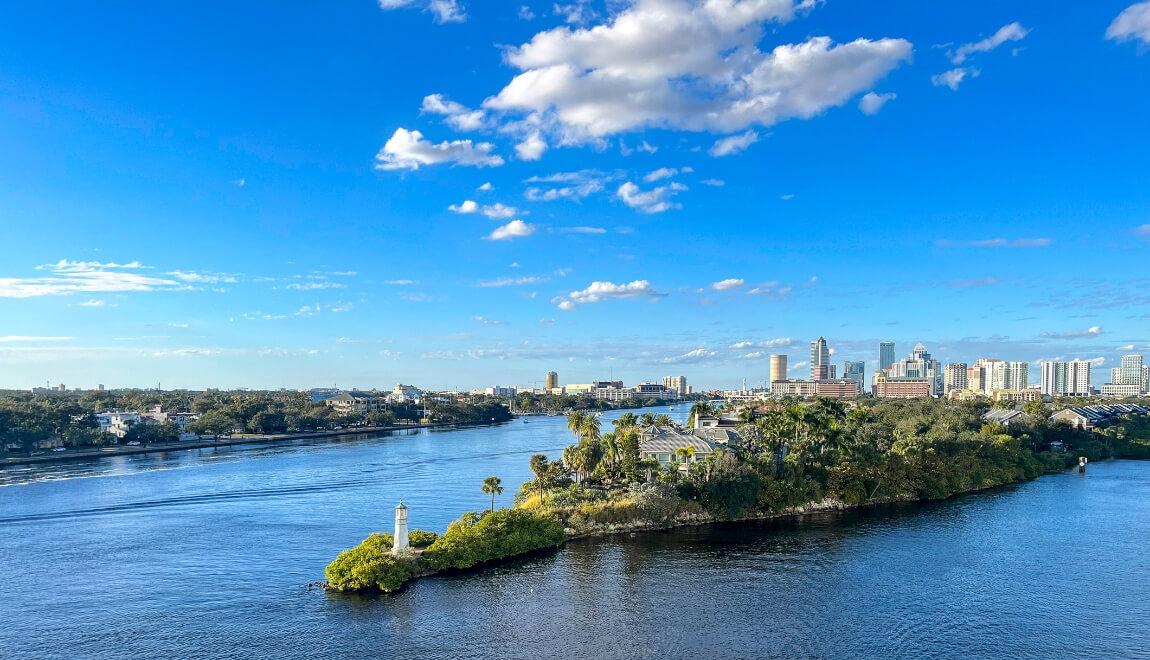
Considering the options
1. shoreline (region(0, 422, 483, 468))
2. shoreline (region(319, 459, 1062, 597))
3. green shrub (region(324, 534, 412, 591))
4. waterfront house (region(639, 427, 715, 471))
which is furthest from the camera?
shoreline (region(0, 422, 483, 468))

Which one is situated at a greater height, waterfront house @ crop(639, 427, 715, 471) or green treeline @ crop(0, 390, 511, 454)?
waterfront house @ crop(639, 427, 715, 471)

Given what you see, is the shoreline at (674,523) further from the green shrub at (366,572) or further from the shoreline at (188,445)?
the shoreline at (188,445)

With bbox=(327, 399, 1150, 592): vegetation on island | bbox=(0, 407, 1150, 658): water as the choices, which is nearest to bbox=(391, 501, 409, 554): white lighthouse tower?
bbox=(327, 399, 1150, 592): vegetation on island

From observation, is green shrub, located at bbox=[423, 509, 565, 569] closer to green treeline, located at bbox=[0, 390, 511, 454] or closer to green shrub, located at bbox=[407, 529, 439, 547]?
green shrub, located at bbox=[407, 529, 439, 547]

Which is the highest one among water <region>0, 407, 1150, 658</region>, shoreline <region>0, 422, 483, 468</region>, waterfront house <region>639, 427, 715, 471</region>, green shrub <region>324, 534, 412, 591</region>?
waterfront house <region>639, 427, 715, 471</region>

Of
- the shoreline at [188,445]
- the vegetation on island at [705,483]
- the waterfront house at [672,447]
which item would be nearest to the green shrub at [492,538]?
the vegetation on island at [705,483]

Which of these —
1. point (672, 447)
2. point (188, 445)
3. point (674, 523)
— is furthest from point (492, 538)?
point (188, 445)

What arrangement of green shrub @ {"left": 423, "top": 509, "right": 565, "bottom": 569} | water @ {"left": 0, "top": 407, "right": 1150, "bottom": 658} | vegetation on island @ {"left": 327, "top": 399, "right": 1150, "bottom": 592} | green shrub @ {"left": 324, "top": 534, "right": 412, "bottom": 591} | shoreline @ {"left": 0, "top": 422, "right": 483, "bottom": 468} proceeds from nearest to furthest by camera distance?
water @ {"left": 0, "top": 407, "right": 1150, "bottom": 658} → green shrub @ {"left": 324, "top": 534, "right": 412, "bottom": 591} → green shrub @ {"left": 423, "top": 509, "right": 565, "bottom": 569} → vegetation on island @ {"left": 327, "top": 399, "right": 1150, "bottom": 592} → shoreline @ {"left": 0, "top": 422, "right": 483, "bottom": 468}

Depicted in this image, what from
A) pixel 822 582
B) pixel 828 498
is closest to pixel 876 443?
pixel 828 498
